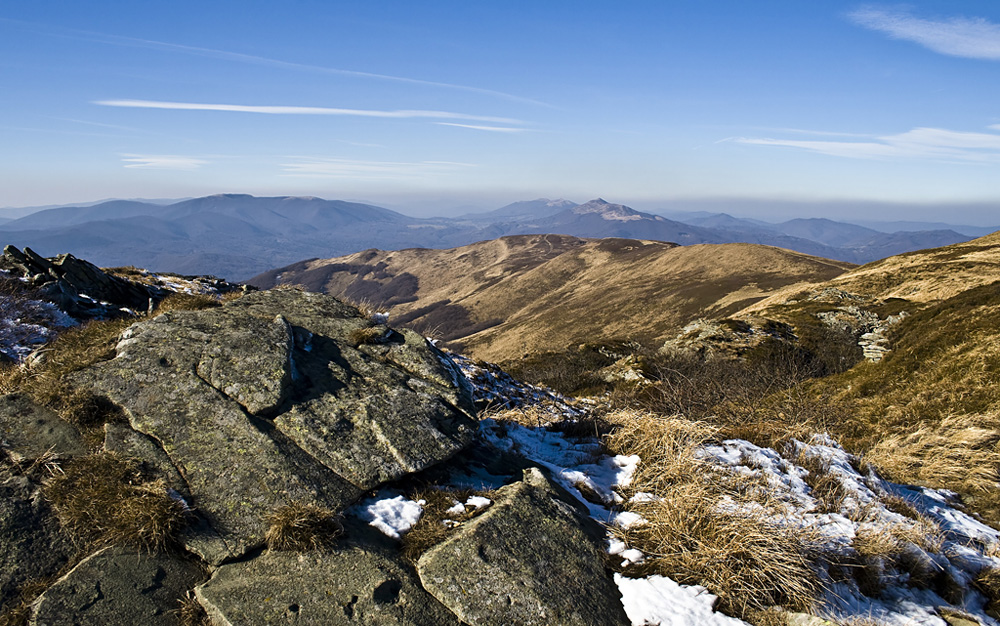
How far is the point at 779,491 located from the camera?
6594 mm

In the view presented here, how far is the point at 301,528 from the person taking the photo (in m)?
4.75

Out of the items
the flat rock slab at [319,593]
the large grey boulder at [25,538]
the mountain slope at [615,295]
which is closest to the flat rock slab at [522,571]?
the flat rock slab at [319,593]

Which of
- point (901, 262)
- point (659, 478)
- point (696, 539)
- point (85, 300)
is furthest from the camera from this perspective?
point (901, 262)

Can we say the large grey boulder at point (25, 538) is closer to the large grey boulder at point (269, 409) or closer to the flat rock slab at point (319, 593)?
the large grey boulder at point (269, 409)

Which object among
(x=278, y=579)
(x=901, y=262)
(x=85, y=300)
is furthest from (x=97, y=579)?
(x=901, y=262)

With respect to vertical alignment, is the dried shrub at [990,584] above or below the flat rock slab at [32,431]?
below

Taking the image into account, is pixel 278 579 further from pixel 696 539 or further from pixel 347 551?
pixel 696 539

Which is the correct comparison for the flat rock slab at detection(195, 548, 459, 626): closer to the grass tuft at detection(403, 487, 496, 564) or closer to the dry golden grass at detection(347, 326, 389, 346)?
the grass tuft at detection(403, 487, 496, 564)

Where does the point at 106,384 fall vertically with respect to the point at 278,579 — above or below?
above

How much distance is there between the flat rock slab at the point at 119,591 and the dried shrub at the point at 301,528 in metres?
0.71

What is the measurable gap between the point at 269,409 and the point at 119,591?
2.29 meters

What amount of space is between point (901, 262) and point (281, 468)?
7543cm

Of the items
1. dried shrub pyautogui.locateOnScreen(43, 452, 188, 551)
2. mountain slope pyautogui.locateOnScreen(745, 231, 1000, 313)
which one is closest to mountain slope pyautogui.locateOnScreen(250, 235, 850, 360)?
mountain slope pyautogui.locateOnScreen(745, 231, 1000, 313)

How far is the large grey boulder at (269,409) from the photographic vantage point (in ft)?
17.2
